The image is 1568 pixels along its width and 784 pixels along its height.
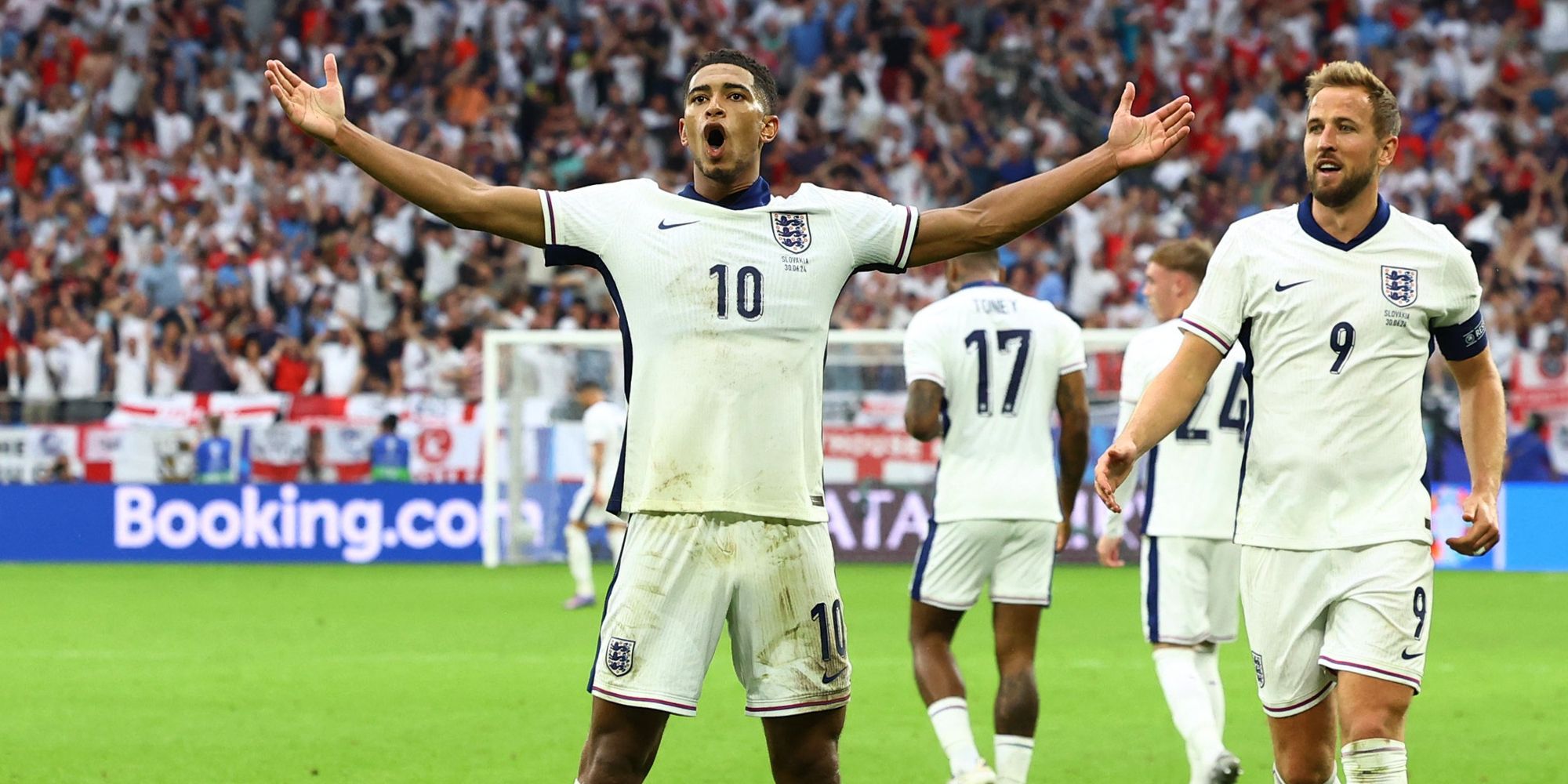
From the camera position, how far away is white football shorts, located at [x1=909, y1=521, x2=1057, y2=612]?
7.48 metres

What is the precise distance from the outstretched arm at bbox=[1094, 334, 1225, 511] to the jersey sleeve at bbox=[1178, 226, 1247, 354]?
3 centimetres

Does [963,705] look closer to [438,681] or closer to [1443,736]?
[1443,736]

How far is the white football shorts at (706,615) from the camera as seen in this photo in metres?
4.71

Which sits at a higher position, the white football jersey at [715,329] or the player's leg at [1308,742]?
the white football jersey at [715,329]

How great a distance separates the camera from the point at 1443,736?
9008mm

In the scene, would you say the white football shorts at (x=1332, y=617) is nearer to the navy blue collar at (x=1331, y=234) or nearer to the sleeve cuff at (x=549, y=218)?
the navy blue collar at (x=1331, y=234)

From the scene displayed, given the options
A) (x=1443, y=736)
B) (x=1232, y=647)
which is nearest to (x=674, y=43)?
(x=1232, y=647)

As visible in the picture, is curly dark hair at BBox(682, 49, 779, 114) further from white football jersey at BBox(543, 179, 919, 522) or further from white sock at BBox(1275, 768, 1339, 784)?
white sock at BBox(1275, 768, 1339, 784)

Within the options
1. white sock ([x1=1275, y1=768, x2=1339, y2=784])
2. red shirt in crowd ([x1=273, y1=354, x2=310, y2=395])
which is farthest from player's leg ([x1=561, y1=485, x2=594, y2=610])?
white sock ([x1=1275, y1=768, x2=1339, y2=784])

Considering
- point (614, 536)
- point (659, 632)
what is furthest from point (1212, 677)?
point (614, 536)

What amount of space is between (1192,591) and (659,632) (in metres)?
3.44

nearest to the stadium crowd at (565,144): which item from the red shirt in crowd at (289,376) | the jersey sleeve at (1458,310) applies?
the red shirt in crowd at (289,376)

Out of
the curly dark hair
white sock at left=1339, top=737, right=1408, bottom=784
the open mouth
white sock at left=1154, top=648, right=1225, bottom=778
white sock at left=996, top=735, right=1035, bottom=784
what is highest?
the curly dark hair

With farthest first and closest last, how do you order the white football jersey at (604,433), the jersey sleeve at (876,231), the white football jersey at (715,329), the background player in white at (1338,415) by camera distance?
the white football jersey at (604,433) → the background player in white at (1338,415) → the jersey sleeve at (876,231) → the white football jersey at (715,329)
